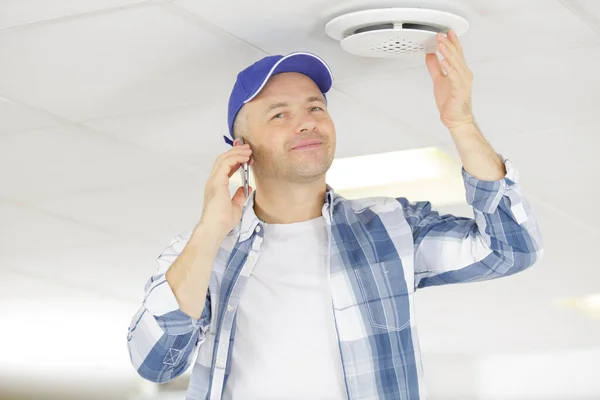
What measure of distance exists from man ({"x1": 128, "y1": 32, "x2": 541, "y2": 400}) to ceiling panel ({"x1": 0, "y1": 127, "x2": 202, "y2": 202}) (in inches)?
38.0

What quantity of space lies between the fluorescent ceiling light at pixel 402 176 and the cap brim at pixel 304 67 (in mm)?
1099

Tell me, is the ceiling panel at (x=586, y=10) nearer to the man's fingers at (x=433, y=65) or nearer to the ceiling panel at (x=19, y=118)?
the man's fingers at (x=433, y=65)

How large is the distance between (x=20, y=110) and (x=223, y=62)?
733 millimetres

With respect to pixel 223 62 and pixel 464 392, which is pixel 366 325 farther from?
pixel 464 392

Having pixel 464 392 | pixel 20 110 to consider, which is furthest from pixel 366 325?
pixel 464 392

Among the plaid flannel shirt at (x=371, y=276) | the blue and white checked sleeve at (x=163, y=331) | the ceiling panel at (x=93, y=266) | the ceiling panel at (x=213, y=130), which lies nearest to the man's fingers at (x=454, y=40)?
the plaid flannel shirt at (x=371, y=276)

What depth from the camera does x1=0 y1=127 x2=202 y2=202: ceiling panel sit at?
11.3ft

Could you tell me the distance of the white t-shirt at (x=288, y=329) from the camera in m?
2.38

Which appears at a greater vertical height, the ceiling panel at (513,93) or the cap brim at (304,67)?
the ceiling panel at (513,93)

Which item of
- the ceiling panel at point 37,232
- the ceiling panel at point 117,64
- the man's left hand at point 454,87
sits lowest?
the man's left hand at point 454,87

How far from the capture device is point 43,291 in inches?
223

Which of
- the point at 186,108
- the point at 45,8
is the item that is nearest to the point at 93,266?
the point at 186,108

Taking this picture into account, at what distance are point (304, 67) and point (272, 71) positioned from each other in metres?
0.09

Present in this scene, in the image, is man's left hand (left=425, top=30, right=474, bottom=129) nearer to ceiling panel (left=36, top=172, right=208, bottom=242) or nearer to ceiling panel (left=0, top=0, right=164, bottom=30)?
ceiling panel (left=0, top=0, right=164, bottom=30)
